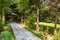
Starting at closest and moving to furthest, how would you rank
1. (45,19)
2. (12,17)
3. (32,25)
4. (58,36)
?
(58,36)
(32,25)
(45,19)
(12,17)

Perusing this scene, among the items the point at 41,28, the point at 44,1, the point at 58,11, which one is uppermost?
the point at 44,1

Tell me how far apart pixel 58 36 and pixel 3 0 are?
24.5 ft

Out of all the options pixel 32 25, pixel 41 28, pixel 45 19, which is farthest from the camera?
pixel 45 19

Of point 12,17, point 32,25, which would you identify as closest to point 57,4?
point 32,25

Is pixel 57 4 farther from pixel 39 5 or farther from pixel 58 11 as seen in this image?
pixel 39 5

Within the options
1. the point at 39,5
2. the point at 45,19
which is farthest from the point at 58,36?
the point at 45,19

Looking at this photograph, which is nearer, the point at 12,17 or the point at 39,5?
the point at 39,5

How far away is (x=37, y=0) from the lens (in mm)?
24234

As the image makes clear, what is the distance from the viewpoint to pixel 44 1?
25312mm

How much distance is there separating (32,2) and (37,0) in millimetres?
872

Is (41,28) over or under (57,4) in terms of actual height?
under

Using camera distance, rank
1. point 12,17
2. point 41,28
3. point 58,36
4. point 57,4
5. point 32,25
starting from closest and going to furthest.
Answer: point 58,36 < point 57,4 < point 41,28 < point 32,25 < point 12,17

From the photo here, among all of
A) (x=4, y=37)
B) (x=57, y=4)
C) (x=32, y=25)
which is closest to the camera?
(x=4, y=37)

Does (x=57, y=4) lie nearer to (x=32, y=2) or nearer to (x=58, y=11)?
(x=58, y=11)
